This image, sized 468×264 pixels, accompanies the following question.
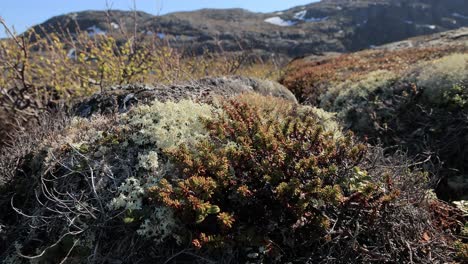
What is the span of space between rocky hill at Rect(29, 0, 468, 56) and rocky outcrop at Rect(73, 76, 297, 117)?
10232 cm

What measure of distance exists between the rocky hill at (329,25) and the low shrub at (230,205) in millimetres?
106511

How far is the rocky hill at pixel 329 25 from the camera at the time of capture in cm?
11825

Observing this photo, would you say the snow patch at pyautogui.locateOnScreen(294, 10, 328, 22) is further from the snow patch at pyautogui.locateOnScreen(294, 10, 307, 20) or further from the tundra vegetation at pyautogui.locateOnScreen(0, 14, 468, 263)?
the tundra vegetation at pyautogui.locateOnScreen(0, 14, 468, 263)

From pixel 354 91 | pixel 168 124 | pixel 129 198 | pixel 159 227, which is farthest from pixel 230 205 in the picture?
pixel 354 91

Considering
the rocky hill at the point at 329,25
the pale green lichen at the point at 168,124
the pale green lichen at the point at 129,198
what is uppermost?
the pale green lichen at the point at 168,124

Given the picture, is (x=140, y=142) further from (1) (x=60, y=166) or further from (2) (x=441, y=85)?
(2) (x=441, y=85)

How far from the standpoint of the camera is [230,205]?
3.40 meters

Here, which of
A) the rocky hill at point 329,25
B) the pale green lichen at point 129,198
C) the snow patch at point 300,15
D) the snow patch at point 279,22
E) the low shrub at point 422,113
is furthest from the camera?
the snow patch at point 300,15

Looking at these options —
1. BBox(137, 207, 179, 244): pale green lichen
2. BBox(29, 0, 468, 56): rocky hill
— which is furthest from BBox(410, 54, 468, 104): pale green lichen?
BBox(29, 0, 468, 56): rocky hill

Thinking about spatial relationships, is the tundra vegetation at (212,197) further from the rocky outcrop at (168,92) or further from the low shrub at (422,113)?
the low shrub at (422,113)

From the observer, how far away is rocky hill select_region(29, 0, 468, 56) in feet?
388

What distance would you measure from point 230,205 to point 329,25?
14090 centimetres

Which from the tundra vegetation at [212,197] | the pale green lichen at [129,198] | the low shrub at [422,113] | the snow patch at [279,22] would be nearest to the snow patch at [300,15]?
the snow patch at [279,22]

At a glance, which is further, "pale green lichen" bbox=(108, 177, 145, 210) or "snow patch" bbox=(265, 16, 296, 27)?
"snow patch" bbox=(265, 16, 296, 27)
